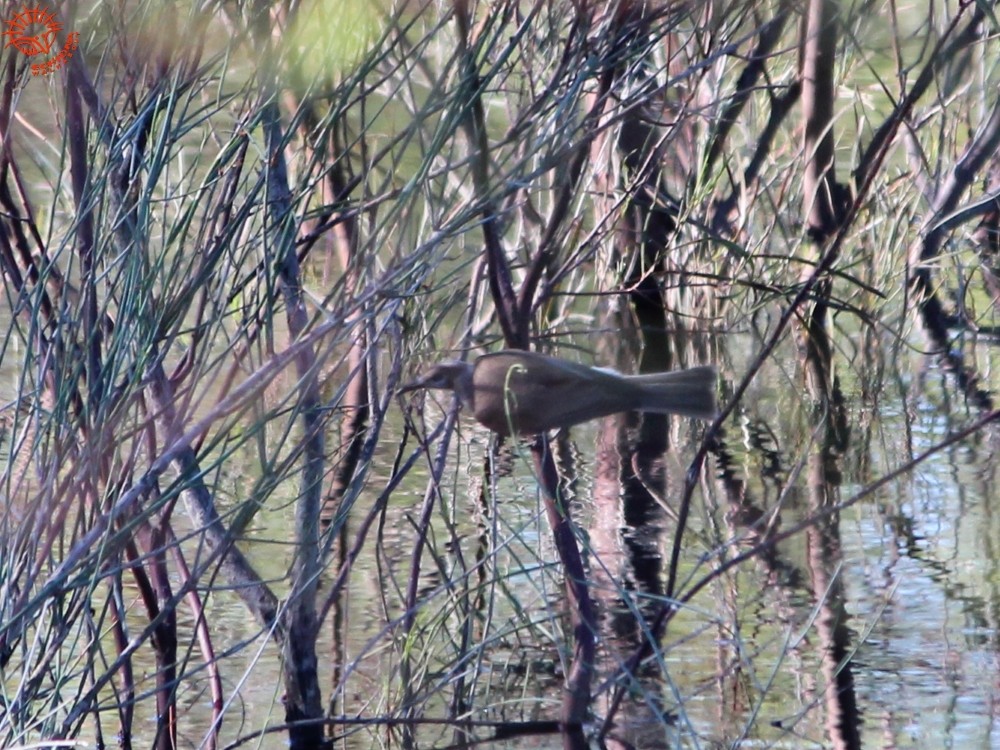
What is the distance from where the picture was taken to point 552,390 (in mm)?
2666

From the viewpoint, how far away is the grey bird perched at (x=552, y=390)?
2658 mm

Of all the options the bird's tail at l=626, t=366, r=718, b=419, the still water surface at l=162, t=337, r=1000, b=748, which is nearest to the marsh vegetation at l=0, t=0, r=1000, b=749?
the still water surface at l=162, t=337, r=1000, b=748

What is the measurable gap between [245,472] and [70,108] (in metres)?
1.89

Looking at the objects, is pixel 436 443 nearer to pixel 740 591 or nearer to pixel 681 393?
pixel 740 591

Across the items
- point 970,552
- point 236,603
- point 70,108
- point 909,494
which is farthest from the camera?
point 909,494

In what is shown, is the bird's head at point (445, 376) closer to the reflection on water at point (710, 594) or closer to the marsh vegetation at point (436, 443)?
the marsh vegetation at point (436, 443)

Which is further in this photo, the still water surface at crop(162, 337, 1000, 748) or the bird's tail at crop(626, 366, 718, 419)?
the still water surface at crop(162, 337, 1000, 748)

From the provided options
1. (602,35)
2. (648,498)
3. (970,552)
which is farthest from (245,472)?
(602,35)

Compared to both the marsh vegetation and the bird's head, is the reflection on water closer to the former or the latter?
the marsh vegetation

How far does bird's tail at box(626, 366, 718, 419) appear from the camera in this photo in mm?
2773

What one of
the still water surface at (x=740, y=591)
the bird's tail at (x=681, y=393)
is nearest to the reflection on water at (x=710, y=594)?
the still water surface at (x=740, y=591)

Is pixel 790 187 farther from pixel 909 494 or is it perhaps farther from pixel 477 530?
pixel 477 530

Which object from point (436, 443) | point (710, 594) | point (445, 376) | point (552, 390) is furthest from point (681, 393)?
point (436, 443)

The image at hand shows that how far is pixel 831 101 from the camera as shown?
18.9ft
